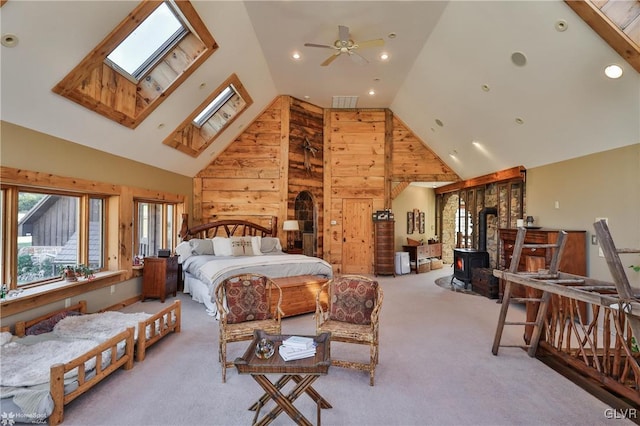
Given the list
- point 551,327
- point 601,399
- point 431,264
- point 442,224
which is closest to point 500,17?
point 551,327

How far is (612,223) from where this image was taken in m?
4.24

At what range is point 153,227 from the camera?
6371mm

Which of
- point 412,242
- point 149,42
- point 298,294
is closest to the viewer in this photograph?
point 149,42

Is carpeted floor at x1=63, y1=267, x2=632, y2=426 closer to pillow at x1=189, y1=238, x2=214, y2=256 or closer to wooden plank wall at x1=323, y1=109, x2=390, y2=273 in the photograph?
pillow at x1=189, y1=238, x2=214, y2=256

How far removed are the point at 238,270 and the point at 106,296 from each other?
2.00m

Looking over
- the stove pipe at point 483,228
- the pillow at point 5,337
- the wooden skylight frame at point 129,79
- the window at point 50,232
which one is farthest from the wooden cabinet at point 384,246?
the pillow at point 5,337

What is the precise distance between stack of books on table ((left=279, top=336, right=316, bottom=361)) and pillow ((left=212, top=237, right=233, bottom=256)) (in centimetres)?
415

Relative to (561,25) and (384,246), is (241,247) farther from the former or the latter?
(561,25)

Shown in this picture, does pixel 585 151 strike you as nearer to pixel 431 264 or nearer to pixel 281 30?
pixel 281 30

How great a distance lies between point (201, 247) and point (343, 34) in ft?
14.7

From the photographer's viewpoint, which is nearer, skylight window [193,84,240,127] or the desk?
the desk

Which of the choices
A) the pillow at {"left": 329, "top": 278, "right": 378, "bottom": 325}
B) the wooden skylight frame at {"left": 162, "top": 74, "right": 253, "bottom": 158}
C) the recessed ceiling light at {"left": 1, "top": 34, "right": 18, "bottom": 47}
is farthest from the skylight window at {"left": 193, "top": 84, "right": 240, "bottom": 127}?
the pillow at {"left": 329, "top": 278, "right": 378, "bottom": 325}

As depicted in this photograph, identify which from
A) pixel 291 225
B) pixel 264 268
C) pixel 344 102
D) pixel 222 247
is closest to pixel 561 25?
pixel 264 268

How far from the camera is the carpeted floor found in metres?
2.37
